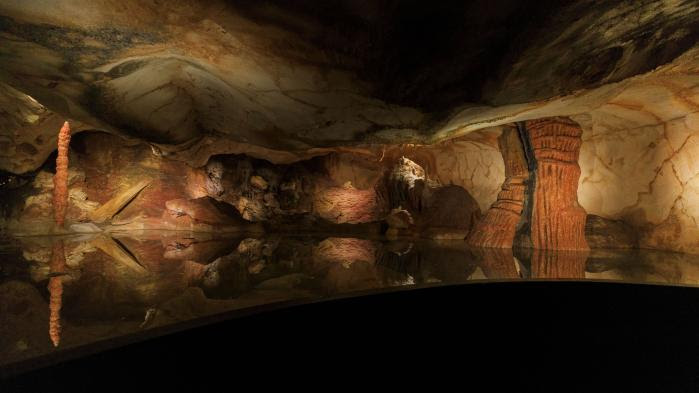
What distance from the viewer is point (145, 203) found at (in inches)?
262

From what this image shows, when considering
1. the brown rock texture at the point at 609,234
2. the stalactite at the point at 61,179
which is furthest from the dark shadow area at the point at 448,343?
the stalactite at the point at 61,179

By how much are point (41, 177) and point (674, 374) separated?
750cm

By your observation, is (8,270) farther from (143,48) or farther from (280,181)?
(280,181)

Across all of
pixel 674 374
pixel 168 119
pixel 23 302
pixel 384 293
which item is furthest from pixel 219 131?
pixel 674 374

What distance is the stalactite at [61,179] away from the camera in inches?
205

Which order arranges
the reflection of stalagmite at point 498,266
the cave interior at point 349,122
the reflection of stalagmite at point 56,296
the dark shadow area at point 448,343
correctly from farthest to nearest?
the reflection of stalagmite at point 498,266 < the cave interior at point 349,122 < the reflection of stalagmite at point 56,296 < the dark shadow area at point 448,343

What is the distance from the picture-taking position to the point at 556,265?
8.93ft

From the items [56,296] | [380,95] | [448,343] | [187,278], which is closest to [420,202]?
[380,95]

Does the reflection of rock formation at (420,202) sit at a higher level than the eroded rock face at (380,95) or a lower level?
lower

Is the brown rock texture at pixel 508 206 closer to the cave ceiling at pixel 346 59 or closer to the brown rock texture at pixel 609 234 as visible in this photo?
the brown rock texture at pixel 609 234

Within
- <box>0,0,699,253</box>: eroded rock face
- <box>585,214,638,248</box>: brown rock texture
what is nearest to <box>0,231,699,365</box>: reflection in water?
<box>0,0,699,253</box>: eroded rock face

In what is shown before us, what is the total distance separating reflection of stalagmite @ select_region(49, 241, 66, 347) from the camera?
1.11 m

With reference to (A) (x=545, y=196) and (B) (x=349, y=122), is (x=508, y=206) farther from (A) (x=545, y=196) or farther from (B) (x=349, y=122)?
(B) (x=349, y=122)

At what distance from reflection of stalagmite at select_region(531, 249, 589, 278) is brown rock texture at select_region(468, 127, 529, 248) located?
1.81ft
